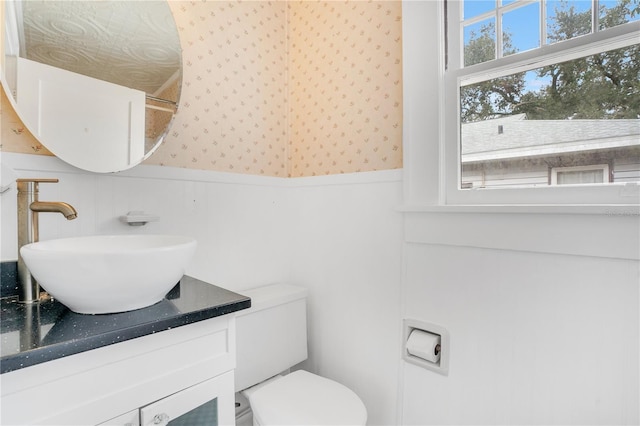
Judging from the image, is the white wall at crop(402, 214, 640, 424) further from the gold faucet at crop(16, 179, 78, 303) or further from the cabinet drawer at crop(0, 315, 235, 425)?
the gold faucet at crop(16, 179, 78, 303)

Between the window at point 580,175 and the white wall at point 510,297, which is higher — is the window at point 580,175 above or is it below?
above

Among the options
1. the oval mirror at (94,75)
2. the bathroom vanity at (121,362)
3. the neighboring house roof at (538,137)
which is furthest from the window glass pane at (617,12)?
the oval mirror at (94,75)

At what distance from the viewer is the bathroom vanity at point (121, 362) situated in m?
0.63

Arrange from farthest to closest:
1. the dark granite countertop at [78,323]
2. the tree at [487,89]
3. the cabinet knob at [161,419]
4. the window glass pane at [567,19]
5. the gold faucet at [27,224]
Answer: the tree at [487,89] → the window glass pane at [567,19] → the gold faucet at [27,224] → the cabinet knob at [161,419] → the dark granite countertop at [78,323]

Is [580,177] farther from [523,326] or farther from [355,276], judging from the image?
[355,276]

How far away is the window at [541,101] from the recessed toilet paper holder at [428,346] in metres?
0.48

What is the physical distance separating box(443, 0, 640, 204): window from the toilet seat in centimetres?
84

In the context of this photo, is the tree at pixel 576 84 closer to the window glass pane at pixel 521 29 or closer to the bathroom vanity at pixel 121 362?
the window glass pane at pixel 521 29

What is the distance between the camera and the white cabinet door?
0.77 metres

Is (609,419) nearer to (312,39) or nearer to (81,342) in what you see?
(81,342)

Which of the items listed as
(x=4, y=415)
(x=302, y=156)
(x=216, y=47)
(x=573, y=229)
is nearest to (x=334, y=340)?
(x=302, y=156)

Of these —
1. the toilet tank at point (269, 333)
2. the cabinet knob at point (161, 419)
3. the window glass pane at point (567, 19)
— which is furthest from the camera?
the toilet tank at point (269, 333)

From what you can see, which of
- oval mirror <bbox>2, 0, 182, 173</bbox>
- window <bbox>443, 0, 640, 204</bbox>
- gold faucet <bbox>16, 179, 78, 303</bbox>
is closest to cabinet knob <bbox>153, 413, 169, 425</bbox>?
gold faucet <bbox>16, 179, 78, 303</bbox>

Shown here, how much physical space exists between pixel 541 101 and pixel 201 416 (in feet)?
4.48
